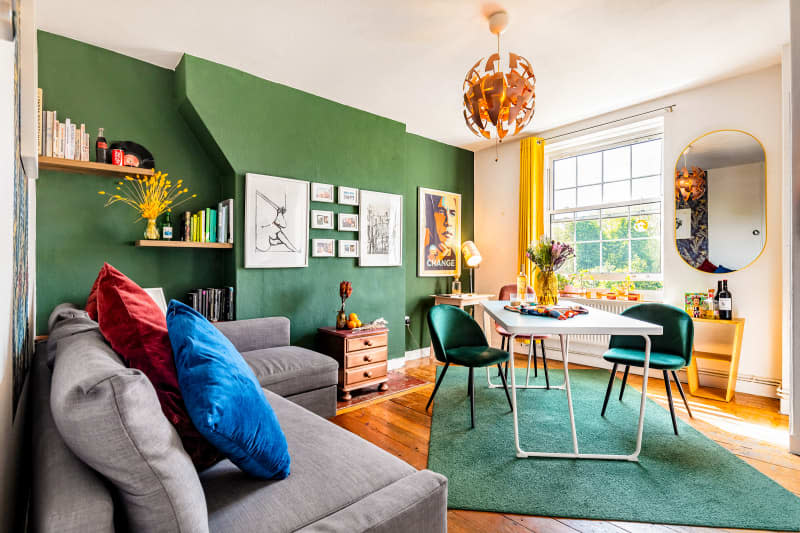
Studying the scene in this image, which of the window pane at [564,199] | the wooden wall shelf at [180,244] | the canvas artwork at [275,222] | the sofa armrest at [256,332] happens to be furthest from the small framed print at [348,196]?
the window pane at [564,199]

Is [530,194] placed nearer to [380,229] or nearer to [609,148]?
[609,148]

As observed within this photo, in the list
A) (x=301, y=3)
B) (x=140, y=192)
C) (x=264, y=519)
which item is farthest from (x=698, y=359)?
(x=140, y=192)

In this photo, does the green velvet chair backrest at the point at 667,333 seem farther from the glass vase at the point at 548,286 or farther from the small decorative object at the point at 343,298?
the small decorative object at the point at 343,298

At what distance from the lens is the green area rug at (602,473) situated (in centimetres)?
175

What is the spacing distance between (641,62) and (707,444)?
2.85 m

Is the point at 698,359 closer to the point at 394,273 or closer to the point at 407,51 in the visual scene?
the point at 394,273

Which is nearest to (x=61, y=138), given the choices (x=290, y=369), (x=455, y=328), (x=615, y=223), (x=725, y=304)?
(x=290, y=369)

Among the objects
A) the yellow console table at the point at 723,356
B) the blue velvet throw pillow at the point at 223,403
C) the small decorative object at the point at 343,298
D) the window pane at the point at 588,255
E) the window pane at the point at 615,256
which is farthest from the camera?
the window pane at the point at 588,255

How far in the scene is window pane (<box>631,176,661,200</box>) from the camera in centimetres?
400

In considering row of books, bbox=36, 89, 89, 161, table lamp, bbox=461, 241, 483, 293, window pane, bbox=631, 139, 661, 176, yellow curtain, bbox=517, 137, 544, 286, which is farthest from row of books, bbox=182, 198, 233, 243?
window pane, bbox=631, 139, 661, 176

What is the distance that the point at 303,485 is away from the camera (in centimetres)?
110

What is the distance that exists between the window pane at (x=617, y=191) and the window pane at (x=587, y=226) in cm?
20

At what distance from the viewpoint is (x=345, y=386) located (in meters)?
3.22

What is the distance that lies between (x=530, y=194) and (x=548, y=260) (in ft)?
7.71
